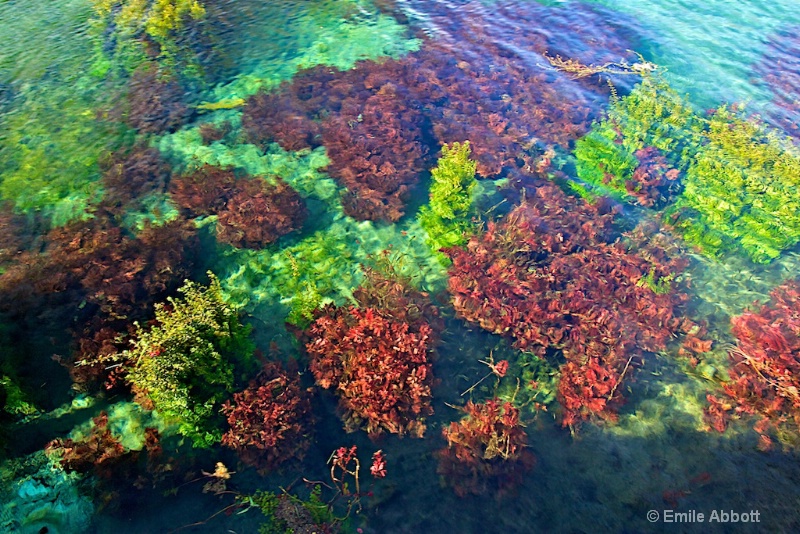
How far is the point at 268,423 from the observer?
6867 millimetres

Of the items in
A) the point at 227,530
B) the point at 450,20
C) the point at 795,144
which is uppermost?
the point at 450,20

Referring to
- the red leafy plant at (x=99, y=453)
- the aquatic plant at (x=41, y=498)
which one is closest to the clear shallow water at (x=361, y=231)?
the aquatic plant at (x=41, y=498)

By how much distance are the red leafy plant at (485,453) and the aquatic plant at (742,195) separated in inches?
281

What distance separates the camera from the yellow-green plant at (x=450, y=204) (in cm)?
1036

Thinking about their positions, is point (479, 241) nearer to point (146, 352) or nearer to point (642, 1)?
point (146, 352)

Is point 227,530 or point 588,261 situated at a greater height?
point 588,261

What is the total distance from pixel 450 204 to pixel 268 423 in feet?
20.8

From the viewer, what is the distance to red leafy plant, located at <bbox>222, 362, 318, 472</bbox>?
675cm

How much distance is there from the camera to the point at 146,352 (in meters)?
6.67

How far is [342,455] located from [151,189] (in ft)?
26.1

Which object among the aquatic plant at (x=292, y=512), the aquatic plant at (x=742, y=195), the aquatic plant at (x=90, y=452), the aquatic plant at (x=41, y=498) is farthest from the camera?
the aquatic plant at (x=742, y=195)

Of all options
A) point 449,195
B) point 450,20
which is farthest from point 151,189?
point 450,20

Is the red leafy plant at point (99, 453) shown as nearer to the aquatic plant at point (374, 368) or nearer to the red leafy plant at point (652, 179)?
the aquatic plant at point (374, 368)

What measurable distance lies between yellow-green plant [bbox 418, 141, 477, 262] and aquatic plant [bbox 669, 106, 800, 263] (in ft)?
17.6
